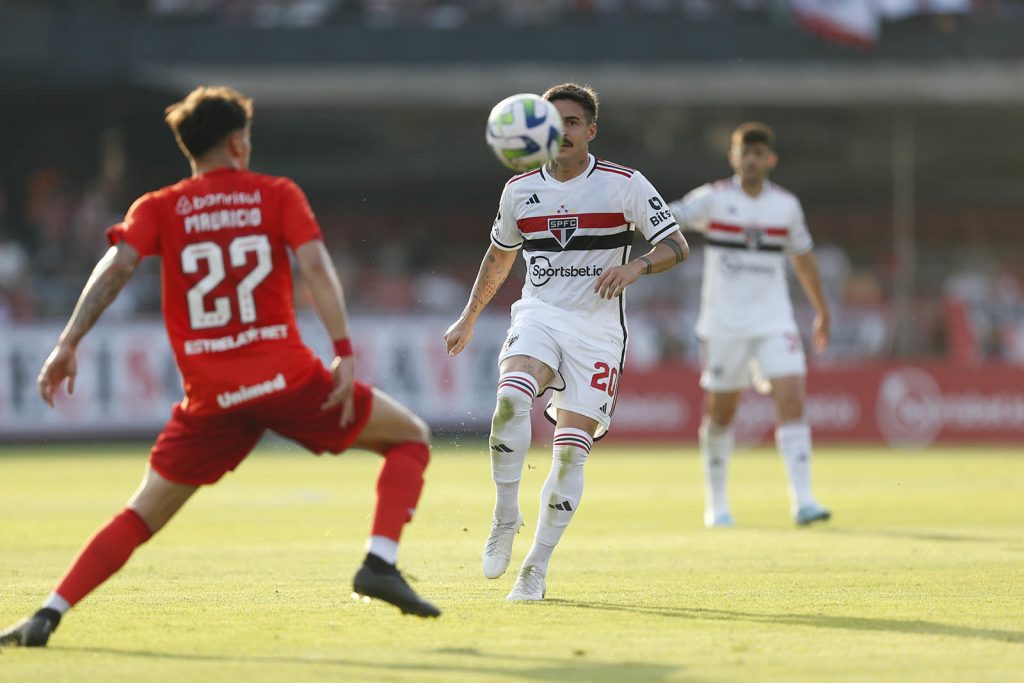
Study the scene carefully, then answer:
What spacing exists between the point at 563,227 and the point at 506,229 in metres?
0.33

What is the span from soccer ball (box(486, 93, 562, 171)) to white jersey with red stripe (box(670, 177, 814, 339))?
4806 mm

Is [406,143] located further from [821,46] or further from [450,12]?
[821,46]

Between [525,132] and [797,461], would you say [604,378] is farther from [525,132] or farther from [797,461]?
[797,461]

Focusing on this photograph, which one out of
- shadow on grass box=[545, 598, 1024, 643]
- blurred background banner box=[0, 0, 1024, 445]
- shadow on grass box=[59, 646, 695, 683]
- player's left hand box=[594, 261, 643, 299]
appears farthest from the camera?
blurred background banner box=[0, 0, 1024, 445]

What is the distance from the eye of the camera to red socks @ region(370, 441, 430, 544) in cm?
650

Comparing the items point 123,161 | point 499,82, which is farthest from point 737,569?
point 123,161

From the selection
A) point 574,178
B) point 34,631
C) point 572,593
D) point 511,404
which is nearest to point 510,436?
point 511,404

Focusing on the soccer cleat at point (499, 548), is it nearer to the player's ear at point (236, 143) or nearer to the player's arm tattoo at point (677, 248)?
the player's arm tattoo at point (677, 248)

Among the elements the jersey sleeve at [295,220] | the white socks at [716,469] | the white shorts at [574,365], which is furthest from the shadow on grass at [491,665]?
the white socks at [716,469]

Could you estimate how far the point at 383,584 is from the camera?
6.37 m

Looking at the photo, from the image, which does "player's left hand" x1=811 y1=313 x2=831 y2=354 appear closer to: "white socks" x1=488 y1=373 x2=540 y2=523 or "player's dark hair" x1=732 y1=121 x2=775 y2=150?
"player's dark hair" x1=732 y1=121 x2=775 y2=150

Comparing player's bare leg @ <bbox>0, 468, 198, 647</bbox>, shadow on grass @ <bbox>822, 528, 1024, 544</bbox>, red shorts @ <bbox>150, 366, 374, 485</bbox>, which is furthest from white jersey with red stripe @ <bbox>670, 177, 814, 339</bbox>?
player's bare leg @ <bbox>0, 468, 198, 647</bbox>

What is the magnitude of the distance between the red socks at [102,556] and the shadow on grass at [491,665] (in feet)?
0.87

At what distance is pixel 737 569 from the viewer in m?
9.10
